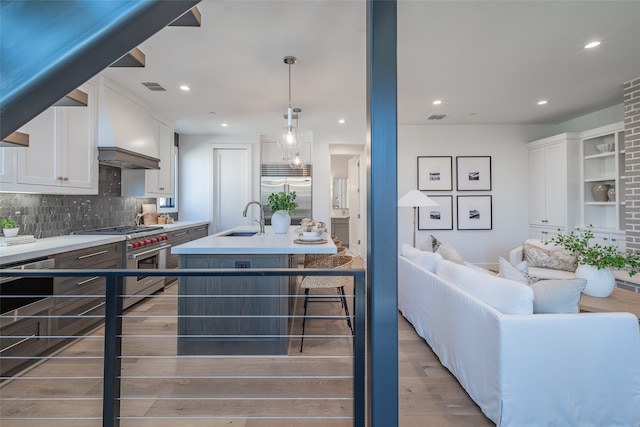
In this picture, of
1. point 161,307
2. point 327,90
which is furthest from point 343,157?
point 161,307

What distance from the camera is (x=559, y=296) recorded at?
65.6 inches

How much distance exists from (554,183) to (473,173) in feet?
4.03

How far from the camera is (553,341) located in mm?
1571

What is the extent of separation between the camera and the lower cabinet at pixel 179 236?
13.7ft

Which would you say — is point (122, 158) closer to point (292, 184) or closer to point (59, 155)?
point (59, 155)

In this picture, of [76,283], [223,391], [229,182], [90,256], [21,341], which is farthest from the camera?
[229,182]

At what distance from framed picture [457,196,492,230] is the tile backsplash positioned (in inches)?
218

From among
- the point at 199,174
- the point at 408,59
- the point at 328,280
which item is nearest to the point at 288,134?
the point at 408,59

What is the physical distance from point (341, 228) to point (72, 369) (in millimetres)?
6040

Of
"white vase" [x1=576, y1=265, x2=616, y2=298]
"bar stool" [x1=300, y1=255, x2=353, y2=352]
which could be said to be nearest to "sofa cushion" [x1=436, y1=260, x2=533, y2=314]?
"bar stool" [x1=300, y1=255, x2=353, y2=352]

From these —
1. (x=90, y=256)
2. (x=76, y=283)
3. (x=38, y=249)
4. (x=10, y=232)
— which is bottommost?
(x=76, y=283)

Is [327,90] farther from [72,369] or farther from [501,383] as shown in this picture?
[72,369]

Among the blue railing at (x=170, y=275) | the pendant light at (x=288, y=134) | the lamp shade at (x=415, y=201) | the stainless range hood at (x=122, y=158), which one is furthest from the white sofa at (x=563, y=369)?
the stainless range hood at (x=122, y=158)

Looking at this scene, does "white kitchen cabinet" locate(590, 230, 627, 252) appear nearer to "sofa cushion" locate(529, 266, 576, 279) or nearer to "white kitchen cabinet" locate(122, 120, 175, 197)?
"sofa cushion" locate(529, 266, 576, 279)
